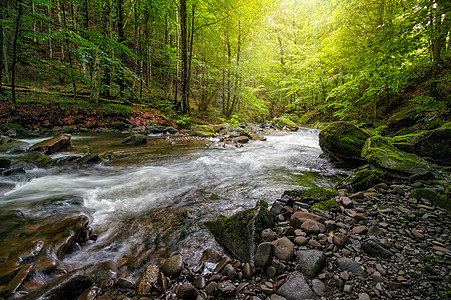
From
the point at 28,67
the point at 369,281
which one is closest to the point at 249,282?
the point at 369,281

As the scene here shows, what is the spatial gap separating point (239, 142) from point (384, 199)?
22.8ft

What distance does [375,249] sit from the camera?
185 centimetres

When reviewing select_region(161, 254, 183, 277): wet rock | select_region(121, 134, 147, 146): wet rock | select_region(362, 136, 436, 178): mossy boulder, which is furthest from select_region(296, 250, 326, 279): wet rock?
select_region(121, 134, 147, 146): wet rock

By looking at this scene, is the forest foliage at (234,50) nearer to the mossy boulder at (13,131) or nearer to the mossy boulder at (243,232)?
the mossy boulder at (13,131)

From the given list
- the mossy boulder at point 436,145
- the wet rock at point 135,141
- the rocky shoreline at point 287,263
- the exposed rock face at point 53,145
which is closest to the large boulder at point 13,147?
the exposed rock face at point 53,145

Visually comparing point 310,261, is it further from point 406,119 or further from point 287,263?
point 406,119

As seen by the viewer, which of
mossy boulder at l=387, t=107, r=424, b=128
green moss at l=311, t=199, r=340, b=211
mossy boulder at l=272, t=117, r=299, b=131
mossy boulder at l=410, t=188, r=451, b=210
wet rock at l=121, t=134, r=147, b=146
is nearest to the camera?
mossy boulder at l=410, t=188, r=451, b=210

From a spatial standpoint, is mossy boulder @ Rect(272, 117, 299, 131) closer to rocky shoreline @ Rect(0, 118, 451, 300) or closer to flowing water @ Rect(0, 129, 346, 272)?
flowing water @ Rect(0, 129, 346, 272)

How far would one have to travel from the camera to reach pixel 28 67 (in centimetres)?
1666

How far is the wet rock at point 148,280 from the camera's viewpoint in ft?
5.71

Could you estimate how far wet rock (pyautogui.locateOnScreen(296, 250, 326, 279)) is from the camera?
1708mm

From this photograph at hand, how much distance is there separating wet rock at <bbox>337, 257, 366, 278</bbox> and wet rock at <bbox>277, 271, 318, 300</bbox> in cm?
42

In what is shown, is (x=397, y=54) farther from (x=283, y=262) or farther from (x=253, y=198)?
(x=283, y=262)

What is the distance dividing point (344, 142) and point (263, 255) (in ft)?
17.0
